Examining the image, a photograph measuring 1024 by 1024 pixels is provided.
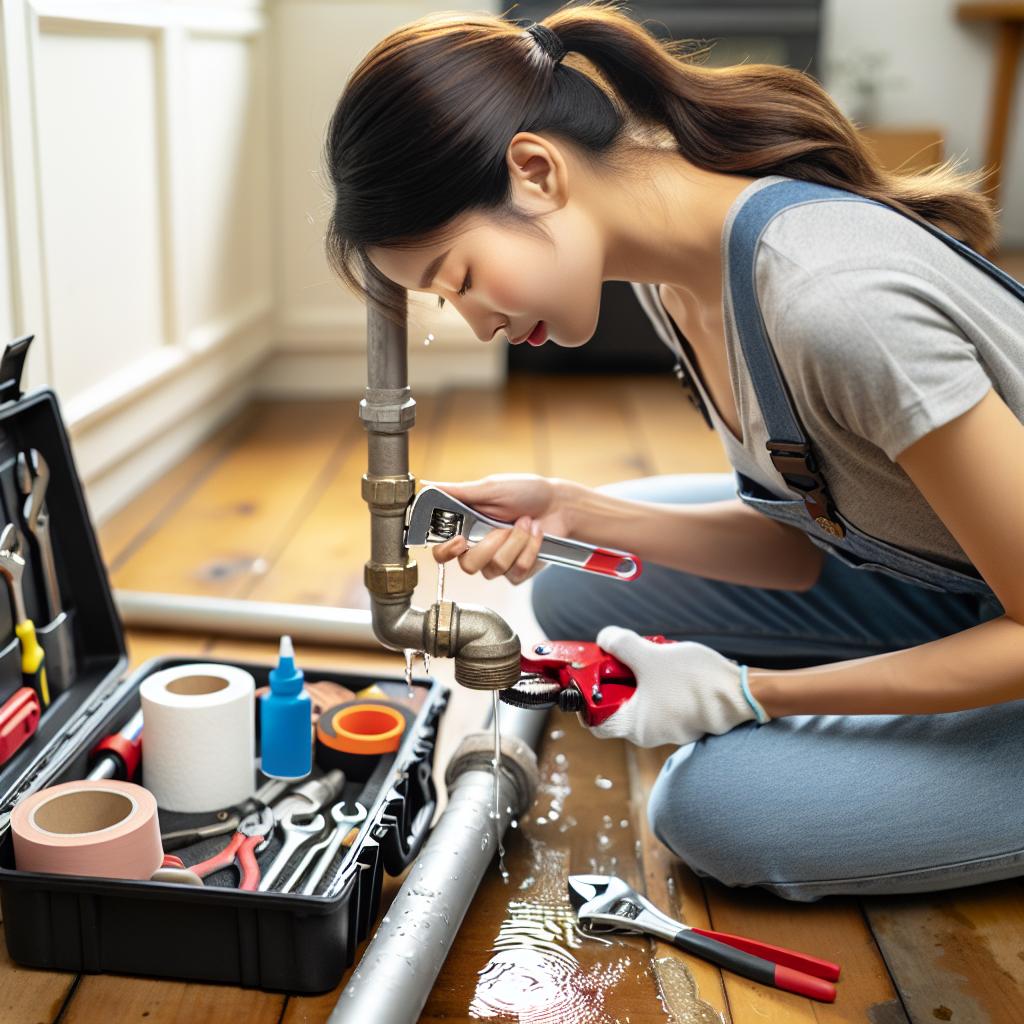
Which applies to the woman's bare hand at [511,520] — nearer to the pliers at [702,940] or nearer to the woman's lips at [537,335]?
the woman's lips at [537,335]

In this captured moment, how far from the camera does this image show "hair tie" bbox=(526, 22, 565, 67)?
3.22 feet

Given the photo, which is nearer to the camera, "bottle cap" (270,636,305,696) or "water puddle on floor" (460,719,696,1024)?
"water puddle on floor" (460,719,696,1024)

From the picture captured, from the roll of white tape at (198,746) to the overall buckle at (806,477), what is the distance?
51cm

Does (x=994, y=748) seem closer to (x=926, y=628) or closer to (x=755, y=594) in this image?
(x=926, y=628)

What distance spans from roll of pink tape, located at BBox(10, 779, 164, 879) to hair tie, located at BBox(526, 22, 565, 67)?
0.65 metres

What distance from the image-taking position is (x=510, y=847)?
120 cm

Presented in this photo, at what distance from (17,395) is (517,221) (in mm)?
494

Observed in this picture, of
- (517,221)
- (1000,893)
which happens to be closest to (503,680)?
(517,221)

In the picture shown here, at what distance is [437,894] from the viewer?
102 cm

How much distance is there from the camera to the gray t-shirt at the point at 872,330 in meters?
0.86

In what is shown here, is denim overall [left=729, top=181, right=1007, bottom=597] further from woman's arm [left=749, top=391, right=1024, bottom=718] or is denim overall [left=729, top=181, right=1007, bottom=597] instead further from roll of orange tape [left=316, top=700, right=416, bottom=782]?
roll of orange tape [left=316, top=700, right=416, bottom=782]

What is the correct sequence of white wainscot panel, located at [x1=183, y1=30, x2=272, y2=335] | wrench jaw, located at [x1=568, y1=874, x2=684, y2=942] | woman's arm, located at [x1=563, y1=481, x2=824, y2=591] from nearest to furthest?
1. wrench jaw, located at [x1=568, y1=874, x2=684, y2=942]
2. woman's arm, located at [x1=563, y1=481, x2=824, y2=591]
3. white wainscot panel, located at [x1=183, y1=30, x2=272, y2=335]

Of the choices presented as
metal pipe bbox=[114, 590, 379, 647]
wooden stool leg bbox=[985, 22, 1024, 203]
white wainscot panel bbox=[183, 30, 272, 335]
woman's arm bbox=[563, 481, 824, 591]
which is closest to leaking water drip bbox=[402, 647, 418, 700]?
woman's arm bbox=[563, 481, 824, 591]

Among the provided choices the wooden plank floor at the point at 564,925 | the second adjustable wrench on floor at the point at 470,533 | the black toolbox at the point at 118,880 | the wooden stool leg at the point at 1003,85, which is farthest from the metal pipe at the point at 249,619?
the wooden stool leg at the point at 1003,85
